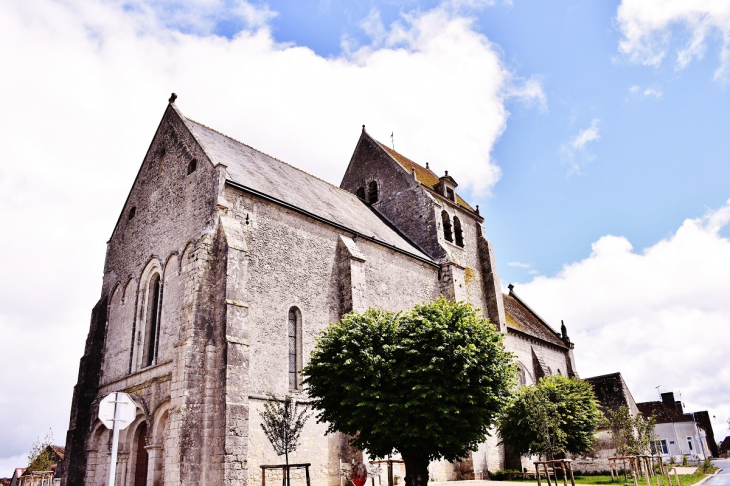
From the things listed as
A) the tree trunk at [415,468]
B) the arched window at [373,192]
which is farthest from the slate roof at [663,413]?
the tree trunk at [415,468]

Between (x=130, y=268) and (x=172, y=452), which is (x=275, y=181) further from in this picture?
(x=172, y=452)

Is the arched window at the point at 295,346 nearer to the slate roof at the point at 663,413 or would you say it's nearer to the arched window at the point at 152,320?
the arched window at the point at 152,320

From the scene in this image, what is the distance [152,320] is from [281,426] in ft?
23.1

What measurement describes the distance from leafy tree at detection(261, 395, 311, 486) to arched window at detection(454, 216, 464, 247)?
626 inches

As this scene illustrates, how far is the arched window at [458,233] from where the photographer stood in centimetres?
3038

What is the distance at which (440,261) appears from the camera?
2709cm

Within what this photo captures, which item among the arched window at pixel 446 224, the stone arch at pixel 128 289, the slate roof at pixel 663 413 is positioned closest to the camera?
the stone arch at pixel 128 289

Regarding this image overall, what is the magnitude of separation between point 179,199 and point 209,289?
5061 mm

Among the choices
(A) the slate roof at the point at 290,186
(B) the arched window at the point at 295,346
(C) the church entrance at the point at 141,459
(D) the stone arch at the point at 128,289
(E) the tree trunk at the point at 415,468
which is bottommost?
(E) the tree trunk at the point at 415,468

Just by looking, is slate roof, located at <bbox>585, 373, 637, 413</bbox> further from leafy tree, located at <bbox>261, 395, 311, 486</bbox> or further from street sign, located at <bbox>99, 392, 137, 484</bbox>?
street sign, located at <bbox>99, 392, 137, 484</bbox>

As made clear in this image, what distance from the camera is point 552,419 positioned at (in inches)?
845

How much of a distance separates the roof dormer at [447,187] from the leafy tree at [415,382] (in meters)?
15.6

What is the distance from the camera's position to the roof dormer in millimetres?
31484

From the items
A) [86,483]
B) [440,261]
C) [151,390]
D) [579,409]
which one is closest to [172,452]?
[151,390]
